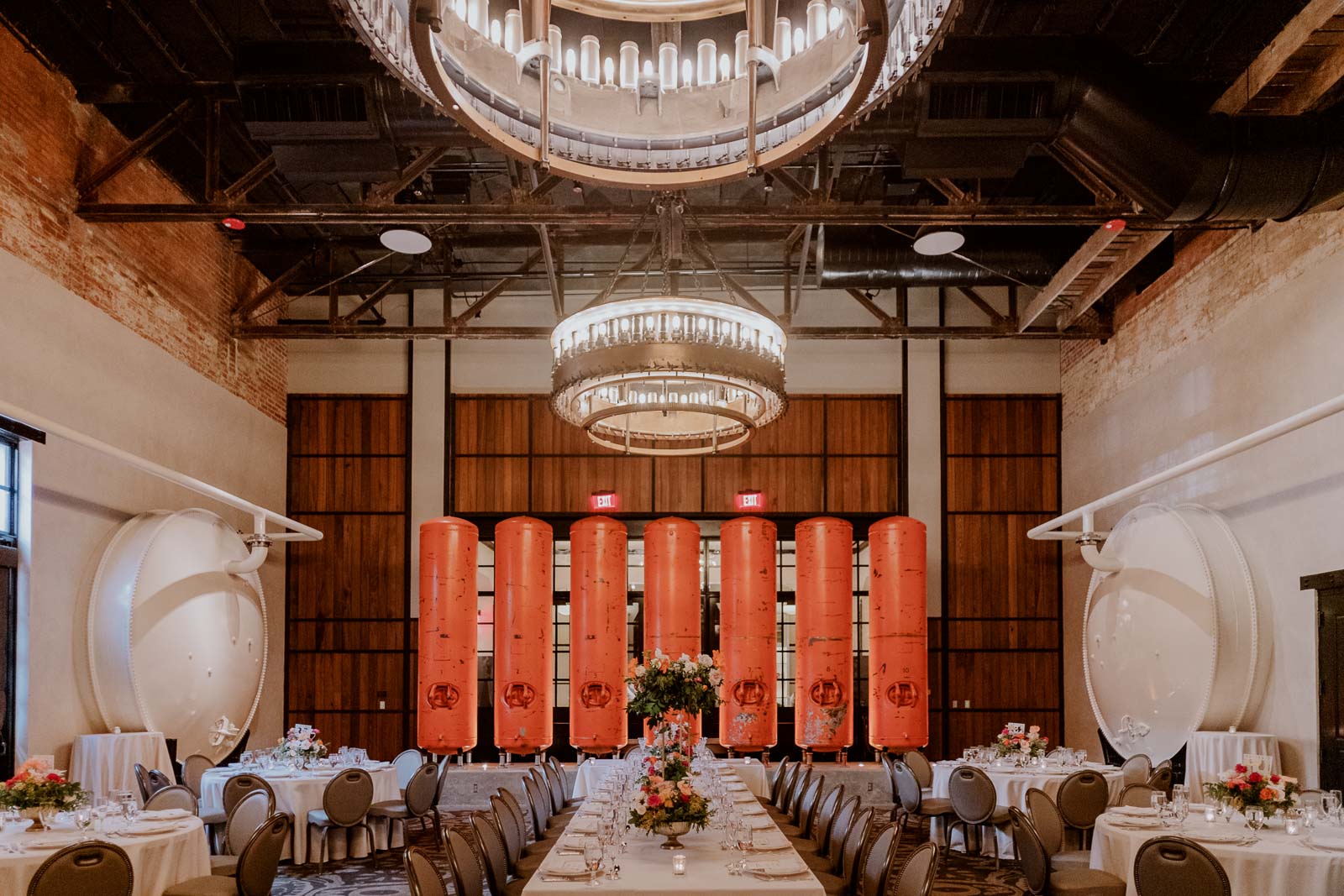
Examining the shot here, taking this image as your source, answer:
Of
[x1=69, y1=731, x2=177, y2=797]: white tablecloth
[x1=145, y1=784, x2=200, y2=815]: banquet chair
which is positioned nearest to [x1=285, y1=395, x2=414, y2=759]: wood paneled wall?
[x1=69, y1=731, x2=177, y2=797]: white tablecloth

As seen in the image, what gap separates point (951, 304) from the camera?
13.4 m

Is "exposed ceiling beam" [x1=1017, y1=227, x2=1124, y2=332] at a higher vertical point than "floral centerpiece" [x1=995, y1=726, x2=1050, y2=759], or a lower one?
higher

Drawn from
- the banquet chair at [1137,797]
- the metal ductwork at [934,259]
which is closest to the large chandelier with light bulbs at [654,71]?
the banquet chair at [1137,797]

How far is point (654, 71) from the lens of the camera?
9.44 ft

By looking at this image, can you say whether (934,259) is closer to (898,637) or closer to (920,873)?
(898,637)

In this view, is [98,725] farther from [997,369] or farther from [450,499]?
[997,369]

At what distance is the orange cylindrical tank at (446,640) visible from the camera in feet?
36.4

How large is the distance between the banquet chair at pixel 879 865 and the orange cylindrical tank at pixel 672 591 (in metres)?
6.23

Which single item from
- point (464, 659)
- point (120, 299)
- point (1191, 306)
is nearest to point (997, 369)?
point (1191, 306)

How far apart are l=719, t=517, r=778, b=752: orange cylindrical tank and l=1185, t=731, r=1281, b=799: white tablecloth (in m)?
3.96

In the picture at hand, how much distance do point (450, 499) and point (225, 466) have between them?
2.51 meters

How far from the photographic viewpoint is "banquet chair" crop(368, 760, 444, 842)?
335 inches

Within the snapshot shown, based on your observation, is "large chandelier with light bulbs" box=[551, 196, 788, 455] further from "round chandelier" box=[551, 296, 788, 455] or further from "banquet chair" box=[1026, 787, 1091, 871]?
"banquet chair" box=[1026, 787, 1091, 871]

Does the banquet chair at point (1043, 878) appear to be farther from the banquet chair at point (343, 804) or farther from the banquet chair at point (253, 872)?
the banquet chair at point (343, 804)
